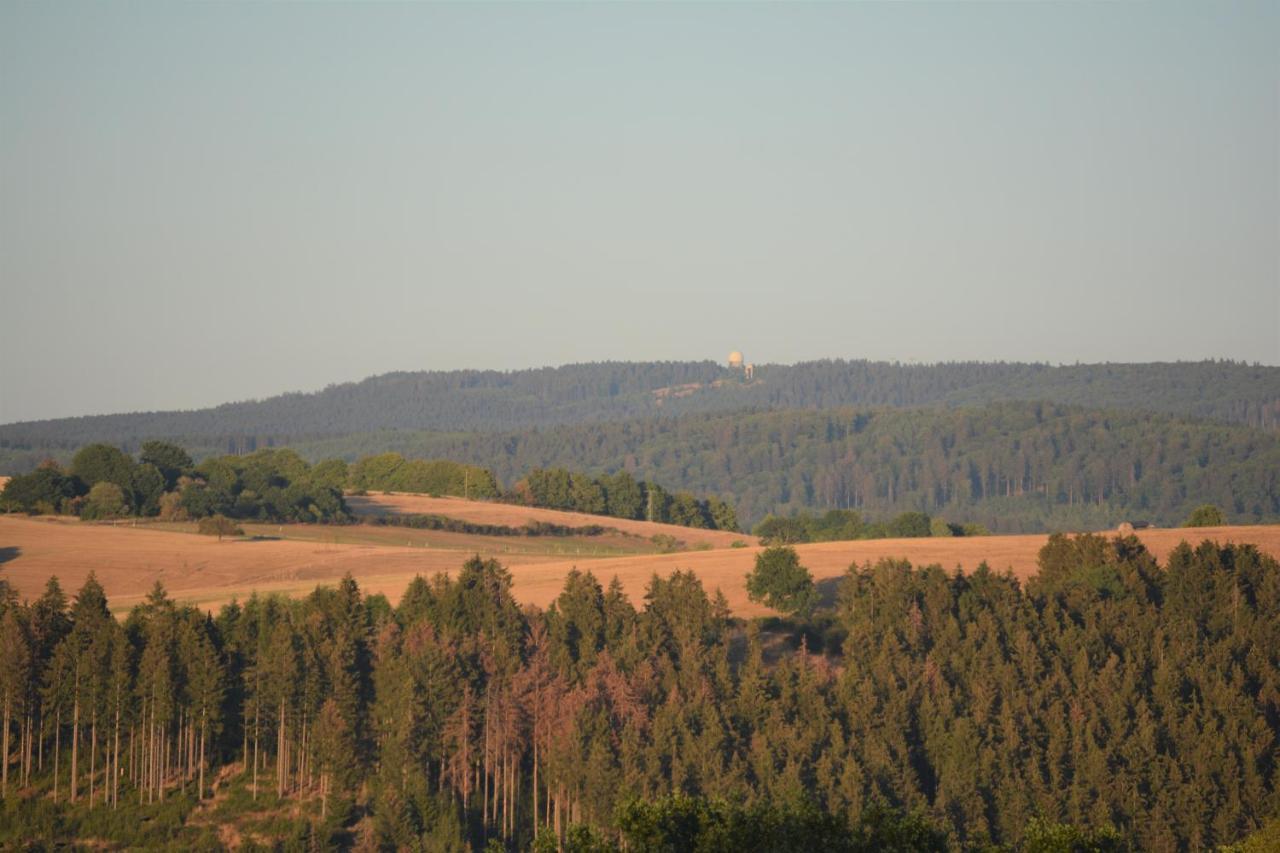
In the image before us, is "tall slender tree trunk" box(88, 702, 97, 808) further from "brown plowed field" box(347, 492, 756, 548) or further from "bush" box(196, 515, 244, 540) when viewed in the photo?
A: "brown plowed field" box(347, 492, 756, 548)

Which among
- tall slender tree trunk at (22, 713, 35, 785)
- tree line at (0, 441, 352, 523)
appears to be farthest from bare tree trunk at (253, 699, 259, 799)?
tree line at (0, 441, 352, 523)

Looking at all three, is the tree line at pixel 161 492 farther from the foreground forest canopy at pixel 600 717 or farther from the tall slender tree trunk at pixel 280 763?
the tall slender tree trunk at pixel 280 763

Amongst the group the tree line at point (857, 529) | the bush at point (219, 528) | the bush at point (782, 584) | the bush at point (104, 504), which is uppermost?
the bush at point (104, 504)

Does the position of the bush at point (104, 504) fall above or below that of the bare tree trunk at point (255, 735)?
above

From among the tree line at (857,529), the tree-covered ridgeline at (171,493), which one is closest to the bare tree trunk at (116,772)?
the tree-covered ridgeline at (171,493)

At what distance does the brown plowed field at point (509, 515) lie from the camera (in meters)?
169

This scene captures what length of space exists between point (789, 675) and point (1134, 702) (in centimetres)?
1721

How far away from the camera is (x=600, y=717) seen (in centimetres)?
7669

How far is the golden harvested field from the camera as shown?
112m

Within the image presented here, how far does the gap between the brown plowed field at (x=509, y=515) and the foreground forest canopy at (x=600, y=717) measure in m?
69.3

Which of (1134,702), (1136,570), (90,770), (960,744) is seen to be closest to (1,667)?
(90,770)

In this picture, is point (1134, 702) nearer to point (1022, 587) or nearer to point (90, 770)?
point (1022, 587)

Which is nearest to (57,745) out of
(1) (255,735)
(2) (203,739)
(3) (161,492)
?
(2) (203,739)

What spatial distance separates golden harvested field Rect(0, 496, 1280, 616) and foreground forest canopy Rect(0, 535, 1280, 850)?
1291 cm
